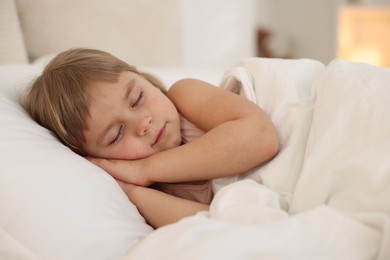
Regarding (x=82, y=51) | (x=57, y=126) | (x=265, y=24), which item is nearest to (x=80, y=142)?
(x=57, y=126)

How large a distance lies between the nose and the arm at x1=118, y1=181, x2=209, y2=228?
11 centimetres

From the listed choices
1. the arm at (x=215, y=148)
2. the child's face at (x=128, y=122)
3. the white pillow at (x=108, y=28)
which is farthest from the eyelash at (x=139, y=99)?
the white pillow at (x=108, y=28)

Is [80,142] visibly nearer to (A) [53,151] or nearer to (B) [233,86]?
(A) [53,151]

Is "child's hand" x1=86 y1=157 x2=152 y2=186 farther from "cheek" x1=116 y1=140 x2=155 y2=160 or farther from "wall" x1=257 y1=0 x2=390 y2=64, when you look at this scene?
"wall" x1=257 y1=0 x2=390 y2=64

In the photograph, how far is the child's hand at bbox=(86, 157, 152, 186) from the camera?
0.86 meters

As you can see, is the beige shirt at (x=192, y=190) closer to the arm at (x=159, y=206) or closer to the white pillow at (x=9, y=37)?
the arm at (x=159, y=206)

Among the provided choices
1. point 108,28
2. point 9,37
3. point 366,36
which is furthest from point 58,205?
point 366,36

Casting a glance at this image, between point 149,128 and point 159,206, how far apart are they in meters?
0.17

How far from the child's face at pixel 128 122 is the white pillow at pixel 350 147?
0.97 ft

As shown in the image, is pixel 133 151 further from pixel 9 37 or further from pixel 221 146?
pixel 9 37

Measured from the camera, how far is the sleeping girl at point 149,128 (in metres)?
0.80

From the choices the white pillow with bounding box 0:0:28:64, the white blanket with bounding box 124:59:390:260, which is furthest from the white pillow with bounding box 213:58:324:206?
the white pillow with bounding box 0:0:28:64

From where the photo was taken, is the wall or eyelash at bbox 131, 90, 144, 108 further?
the wall

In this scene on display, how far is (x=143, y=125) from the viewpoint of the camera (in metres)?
0.85
